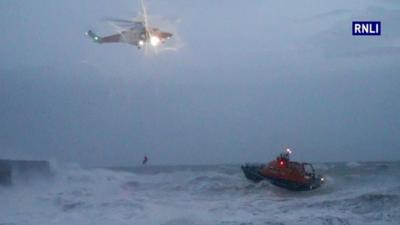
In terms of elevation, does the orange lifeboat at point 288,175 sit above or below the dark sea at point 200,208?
above

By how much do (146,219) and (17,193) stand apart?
9.80m

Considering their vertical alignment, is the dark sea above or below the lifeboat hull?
below

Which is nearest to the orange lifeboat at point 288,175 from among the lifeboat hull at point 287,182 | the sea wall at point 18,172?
the lifeboat hull at point 287,182

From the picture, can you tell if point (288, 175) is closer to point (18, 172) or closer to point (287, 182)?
point (287, 182)

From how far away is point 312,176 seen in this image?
3055cm

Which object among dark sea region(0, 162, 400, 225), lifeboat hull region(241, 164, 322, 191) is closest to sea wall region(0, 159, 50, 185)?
dark sea region(0, 162, 400, 225)

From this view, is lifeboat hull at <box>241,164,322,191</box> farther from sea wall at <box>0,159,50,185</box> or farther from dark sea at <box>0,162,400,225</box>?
sea wall at <box>0,159,50,185</box>

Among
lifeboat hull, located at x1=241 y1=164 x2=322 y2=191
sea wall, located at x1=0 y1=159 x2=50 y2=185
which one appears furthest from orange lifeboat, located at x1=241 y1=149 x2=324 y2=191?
sea wall, located at x1=0 y1=159 x2=50 y2=185

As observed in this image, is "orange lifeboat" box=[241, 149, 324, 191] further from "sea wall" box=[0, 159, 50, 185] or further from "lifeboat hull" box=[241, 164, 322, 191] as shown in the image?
"sea wall" box=[0, 159, 50, 185]

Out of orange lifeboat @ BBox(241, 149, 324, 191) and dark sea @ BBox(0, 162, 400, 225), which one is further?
orange lifeboat @ BBox(241, 149, 324, 191)

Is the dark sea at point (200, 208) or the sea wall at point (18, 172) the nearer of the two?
the dark sea at point (200, 208)

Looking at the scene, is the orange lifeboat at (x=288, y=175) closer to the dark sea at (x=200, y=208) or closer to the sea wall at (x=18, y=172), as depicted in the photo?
the dark sea at (x=200, y=208)

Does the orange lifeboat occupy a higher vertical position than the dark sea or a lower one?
higher

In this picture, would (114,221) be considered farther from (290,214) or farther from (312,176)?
(312,176)
